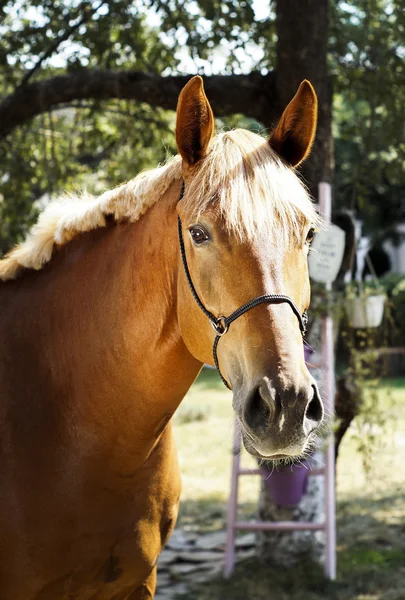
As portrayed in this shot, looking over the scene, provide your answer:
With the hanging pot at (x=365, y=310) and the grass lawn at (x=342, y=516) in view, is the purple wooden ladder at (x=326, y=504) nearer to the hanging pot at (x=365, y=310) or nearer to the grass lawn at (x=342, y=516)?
the grass lawn at (x=342, y=516)

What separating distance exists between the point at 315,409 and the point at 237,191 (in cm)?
60

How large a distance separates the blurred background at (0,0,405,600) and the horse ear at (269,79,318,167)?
6.45 ft

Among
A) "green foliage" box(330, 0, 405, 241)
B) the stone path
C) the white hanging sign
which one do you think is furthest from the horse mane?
"green foliage" box(330, 0, 405, 241)

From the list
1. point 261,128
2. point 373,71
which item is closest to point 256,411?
point 261,128

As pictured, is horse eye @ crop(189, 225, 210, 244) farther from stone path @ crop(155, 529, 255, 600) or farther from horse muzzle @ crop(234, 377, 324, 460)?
stone path @ crop(155, 529, 255, 600)

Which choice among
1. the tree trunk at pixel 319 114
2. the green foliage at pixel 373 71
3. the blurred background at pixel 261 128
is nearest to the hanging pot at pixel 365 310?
the blurred background at pixel 261 128

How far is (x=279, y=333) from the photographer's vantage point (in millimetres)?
1835

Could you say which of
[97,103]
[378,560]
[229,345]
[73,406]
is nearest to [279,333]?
[229,345]

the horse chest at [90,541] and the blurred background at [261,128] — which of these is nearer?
the horse chest at [90,541]

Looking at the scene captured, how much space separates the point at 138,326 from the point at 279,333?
598 millimetres

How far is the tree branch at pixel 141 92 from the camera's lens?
15.8ft

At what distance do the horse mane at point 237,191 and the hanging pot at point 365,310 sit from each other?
2928 millimetres

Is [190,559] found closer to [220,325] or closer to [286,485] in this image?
[286,485]

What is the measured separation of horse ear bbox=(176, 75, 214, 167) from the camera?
2070 mm
